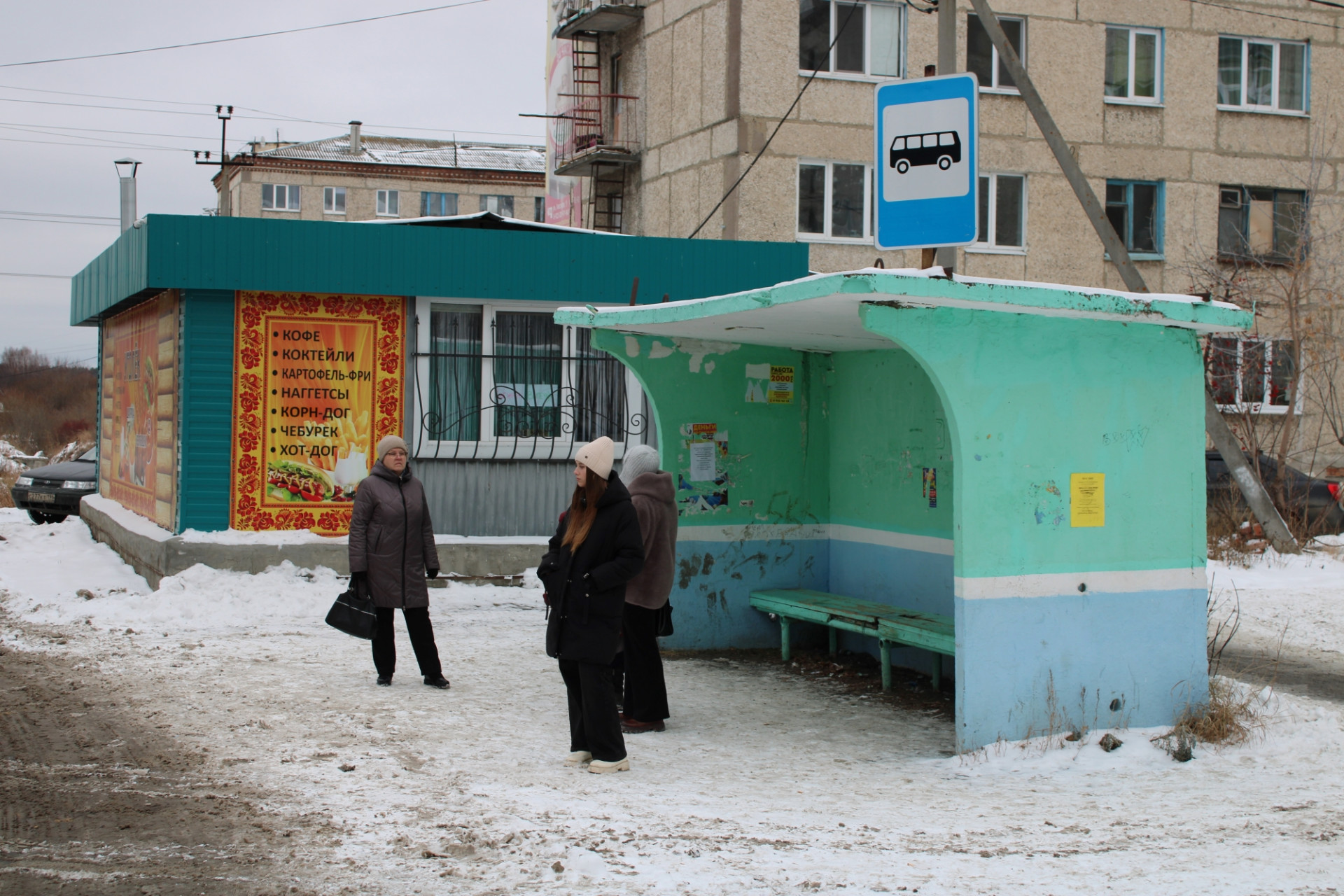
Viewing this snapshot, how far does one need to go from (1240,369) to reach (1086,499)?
12.1 meters

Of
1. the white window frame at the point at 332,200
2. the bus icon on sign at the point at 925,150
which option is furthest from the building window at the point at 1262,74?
the white window frame at the point at 332,200

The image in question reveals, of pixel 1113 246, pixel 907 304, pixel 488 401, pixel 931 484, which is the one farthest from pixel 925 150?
pixel 1113 246

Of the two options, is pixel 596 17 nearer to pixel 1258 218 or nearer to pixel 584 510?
pixel 1258 218

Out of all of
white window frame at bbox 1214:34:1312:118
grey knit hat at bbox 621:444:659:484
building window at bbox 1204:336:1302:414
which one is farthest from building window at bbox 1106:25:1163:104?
grey knit hat at bbox 621:444:659:484

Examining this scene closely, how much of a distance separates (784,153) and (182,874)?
60.6ft

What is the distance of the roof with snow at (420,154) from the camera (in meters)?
57.8

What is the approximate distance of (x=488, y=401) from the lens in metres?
12.9

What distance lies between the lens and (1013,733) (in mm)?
6426

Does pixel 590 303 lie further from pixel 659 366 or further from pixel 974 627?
pixel 974 627

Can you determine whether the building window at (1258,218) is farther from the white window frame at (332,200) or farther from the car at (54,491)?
the white window frame at (332,200)

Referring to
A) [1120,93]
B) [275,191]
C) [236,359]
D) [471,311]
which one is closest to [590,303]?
[471,311]

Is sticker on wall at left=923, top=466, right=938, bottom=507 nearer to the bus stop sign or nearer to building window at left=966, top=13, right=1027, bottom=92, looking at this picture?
the bus stop sign

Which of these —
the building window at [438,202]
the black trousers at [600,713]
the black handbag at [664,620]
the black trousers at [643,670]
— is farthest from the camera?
the building window at [438,202]

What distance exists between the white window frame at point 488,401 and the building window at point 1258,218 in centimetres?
1572
